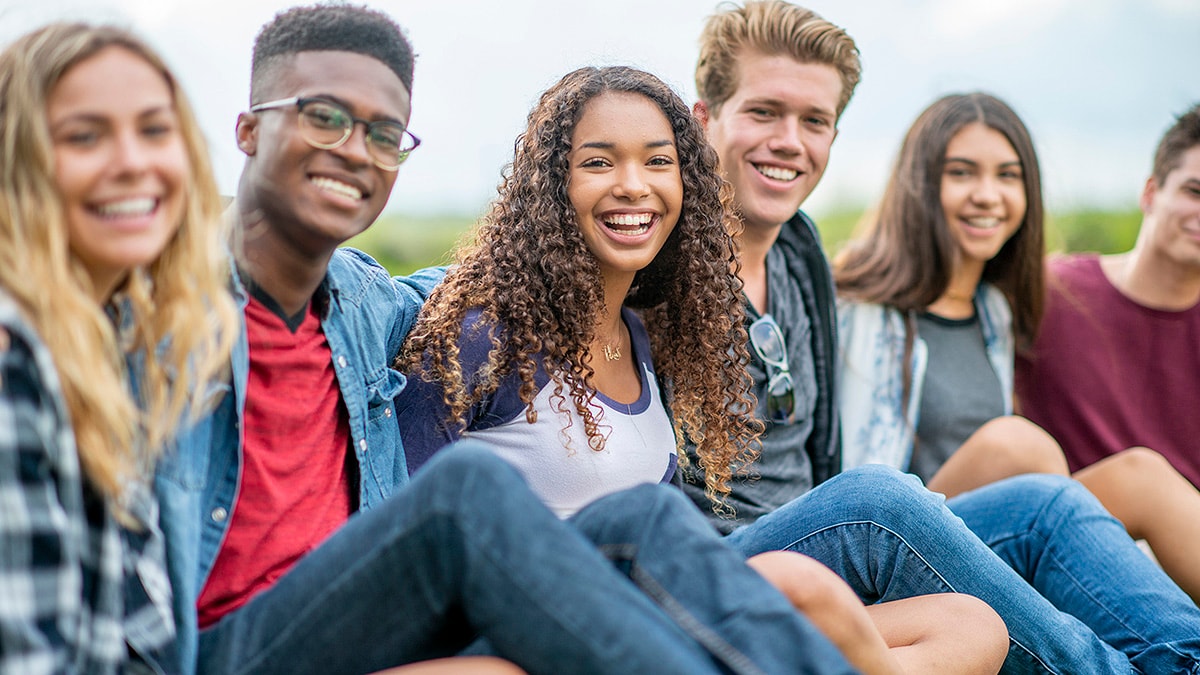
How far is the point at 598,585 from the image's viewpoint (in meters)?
1.73

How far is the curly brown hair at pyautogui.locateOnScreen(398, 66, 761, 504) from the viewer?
2477mm

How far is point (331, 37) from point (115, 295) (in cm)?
60

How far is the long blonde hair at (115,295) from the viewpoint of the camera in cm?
161

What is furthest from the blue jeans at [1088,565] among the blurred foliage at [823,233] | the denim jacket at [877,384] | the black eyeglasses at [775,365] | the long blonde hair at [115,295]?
the blurred foliage at [823,233]

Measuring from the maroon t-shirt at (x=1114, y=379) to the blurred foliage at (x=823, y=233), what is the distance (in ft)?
6.49

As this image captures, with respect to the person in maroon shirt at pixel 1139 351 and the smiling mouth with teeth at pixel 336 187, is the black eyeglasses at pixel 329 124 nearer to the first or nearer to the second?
the smiling mouth with teeth at pixel 336 187

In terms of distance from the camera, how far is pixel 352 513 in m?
2.23

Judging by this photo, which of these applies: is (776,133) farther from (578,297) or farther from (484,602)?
(484,602)

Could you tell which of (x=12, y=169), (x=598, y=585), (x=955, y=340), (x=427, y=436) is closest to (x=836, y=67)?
(x=955, y=340)

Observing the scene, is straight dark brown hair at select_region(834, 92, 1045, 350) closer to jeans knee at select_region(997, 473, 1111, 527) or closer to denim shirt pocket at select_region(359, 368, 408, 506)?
jeans knee at select_region(997, 473, 1111, 527)

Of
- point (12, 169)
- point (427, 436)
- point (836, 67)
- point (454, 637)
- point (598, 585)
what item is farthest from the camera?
point (836, 67)

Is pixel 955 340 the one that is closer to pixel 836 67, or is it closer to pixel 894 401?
pixel 894 401

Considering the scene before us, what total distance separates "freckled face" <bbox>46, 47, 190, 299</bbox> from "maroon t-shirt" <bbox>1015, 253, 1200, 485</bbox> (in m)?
3.07

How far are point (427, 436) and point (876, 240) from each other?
6.84 feet
